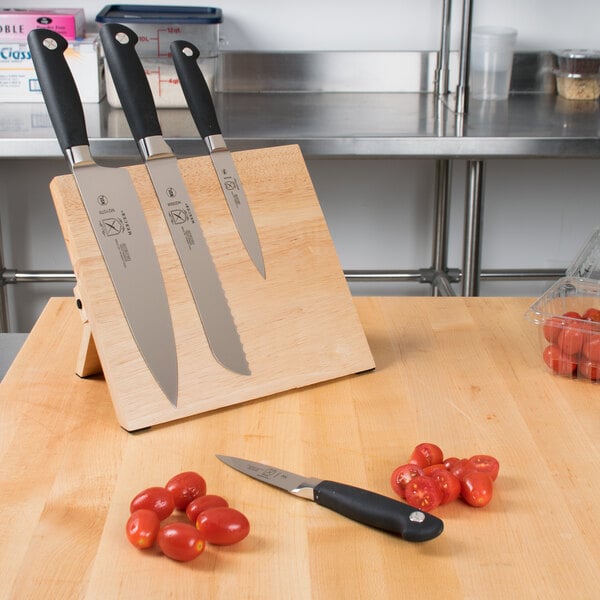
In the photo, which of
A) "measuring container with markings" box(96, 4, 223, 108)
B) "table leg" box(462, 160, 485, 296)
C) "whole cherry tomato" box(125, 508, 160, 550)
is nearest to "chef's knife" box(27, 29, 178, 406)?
"whole cherry tomato" box(125, 508, 160, 550)

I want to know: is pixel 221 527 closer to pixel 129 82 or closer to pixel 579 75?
pixel 129 82

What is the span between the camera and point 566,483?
0.89 m

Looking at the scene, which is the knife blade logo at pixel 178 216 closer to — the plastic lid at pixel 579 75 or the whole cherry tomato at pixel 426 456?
the whole cherry tomato at pixel 426 456

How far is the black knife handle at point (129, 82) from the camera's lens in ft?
3.51

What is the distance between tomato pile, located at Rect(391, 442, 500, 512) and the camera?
83 centimetres

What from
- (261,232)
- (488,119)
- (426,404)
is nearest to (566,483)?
(426,404)

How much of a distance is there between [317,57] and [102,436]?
167 centimetres

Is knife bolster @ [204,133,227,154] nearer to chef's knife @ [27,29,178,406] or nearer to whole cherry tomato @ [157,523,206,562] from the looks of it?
chef's knife @ [27,29,178,406]

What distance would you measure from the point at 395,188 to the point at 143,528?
6.23 feet

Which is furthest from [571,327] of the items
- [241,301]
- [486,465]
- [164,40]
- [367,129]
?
[164,40]

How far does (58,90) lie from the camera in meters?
1.02

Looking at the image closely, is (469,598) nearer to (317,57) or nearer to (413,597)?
(413,597)

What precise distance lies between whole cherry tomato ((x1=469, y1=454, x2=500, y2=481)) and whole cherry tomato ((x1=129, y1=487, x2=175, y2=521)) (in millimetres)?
279

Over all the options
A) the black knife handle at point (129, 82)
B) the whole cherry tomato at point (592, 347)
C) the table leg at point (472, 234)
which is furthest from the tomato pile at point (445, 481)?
the table leg at point (472, 234)
